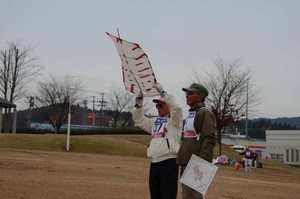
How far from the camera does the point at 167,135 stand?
17.8ft

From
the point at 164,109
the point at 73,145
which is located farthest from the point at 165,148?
the point at 73,145

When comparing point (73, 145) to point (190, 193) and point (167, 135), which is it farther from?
point (190, 193)

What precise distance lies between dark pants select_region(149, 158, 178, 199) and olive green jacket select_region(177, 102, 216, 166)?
Result: 19.2 inches

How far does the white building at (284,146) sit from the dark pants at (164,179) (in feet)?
160

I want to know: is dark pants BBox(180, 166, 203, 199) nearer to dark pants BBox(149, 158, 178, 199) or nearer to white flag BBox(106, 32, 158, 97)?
dark pants BBox(149, 158, 178, 199)

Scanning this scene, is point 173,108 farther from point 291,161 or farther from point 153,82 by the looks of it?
point 291,161

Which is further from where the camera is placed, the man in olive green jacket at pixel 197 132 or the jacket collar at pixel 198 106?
the jacket collar at pixel 198 106

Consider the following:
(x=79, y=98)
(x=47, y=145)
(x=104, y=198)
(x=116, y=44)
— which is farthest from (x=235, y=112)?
(x=116, y=44)

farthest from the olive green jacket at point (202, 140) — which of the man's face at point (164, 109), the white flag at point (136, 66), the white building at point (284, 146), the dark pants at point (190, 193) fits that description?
the white building at point (284, 146)

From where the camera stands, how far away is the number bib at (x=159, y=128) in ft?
17.9

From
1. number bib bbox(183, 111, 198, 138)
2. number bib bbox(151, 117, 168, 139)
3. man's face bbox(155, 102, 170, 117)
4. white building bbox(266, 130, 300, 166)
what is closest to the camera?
number bib bbox(183, 111, 198, 138)

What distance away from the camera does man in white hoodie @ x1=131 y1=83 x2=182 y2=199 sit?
5.21 meters

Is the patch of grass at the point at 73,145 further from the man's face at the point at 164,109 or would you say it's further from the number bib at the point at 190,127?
the number bib at the point at 190,127

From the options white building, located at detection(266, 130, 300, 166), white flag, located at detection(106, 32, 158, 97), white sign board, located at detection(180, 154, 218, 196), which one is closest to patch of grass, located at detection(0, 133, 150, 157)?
white flag, located at detection(106, 32, 158, 97)
